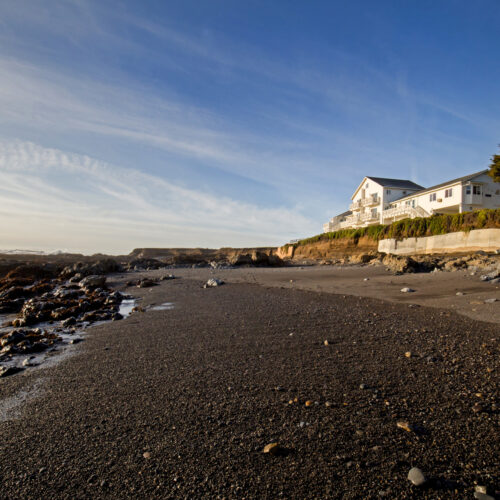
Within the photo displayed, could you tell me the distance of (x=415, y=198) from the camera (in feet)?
123

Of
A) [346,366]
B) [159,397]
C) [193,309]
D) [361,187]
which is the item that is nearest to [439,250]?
[193,309]

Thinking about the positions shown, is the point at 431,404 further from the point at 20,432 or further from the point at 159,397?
the point at 20,432

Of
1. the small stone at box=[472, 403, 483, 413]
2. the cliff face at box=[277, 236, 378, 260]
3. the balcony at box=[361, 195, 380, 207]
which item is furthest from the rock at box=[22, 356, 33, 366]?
the balcony at box=[361, 195, 380, 207]

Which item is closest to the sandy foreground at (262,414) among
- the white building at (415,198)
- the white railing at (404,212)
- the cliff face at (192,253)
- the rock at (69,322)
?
the rock at (69,322)

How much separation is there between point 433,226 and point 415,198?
15650 mm

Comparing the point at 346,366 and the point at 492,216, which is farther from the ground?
the point at 492,216

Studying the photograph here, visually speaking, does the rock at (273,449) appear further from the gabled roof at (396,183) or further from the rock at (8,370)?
the gabled roof at (396,183)

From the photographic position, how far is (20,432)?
295 centimetres

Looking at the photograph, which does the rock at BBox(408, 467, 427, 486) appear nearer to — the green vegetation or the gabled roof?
the green vegetation

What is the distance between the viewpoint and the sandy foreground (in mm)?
2150

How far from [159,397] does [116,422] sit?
54 cm

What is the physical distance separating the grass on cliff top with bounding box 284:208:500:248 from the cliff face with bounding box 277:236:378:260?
542 millimetres

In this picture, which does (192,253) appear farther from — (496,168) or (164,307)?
(164,307)

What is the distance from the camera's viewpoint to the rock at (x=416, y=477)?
6.54ft
